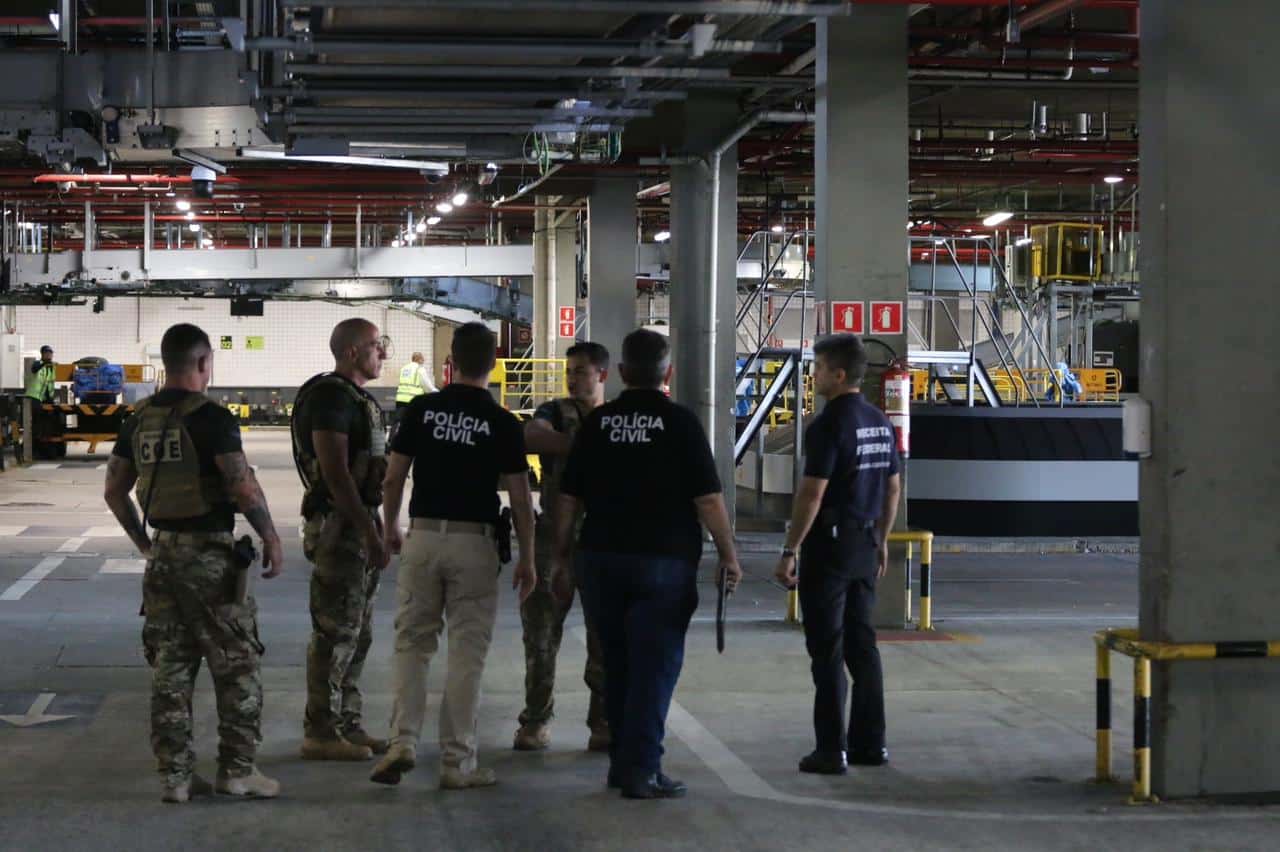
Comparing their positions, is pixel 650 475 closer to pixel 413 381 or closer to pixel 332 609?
pixel 332 609

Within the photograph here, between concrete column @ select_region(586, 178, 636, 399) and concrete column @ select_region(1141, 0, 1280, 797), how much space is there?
682 inches

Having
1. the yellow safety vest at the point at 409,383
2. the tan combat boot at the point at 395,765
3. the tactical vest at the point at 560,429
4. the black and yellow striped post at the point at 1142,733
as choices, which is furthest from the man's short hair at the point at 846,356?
the yellow safety vest at the point at 409,383

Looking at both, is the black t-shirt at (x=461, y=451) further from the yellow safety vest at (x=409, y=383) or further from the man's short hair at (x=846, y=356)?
the yellow safety vest at (x=409, y=383)

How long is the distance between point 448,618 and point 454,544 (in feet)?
1.23

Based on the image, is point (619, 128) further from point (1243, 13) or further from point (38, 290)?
point (38, 290)

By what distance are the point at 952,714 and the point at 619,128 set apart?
16.5ft

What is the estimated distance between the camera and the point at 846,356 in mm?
7730

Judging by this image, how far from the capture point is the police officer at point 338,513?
7438 mm

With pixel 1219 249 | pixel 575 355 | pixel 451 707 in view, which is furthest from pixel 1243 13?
pixel 451 707

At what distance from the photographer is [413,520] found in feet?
23.4

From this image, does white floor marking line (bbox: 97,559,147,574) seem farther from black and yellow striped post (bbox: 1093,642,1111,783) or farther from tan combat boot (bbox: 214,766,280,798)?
black and yellow striped post (bbox: 1093,642,1111,783)

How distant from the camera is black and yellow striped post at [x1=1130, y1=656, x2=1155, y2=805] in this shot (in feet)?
22.8

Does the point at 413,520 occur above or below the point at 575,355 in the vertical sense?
below

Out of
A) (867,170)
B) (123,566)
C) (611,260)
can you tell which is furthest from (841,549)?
(611,260)
